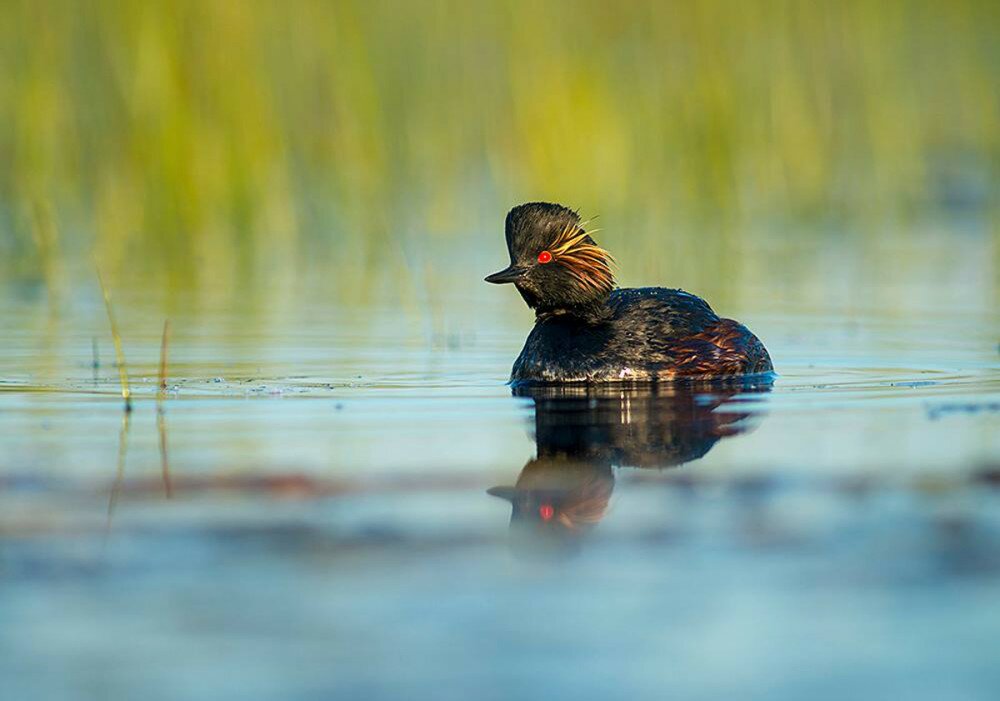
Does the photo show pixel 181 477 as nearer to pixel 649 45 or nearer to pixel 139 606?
pixel 139 606

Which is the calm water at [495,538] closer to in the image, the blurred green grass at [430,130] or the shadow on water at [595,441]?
the shadow on water at [595,441]

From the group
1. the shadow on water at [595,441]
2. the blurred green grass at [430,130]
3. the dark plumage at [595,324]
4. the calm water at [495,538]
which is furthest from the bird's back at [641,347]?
the blurred green grass at [430,130]

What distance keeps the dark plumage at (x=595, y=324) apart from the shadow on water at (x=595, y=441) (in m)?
0.24

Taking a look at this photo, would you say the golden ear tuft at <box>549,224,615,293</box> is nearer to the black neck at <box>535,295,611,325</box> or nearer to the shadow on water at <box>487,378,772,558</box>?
the black neck at <box>535,295,611,325</box>

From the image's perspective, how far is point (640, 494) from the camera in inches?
223

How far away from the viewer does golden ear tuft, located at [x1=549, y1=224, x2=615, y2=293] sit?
1007 cm

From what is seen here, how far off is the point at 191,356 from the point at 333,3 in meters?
6.13

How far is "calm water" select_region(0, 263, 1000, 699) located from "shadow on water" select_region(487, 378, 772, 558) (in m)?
0.02

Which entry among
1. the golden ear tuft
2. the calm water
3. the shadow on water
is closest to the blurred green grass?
the golden ear tuft

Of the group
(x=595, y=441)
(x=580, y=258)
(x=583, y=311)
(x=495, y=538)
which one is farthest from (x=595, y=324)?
(x=495, y=538)

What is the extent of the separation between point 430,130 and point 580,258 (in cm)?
882

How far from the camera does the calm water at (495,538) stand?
12.6ft

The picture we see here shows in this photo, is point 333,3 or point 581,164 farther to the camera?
point 581,164

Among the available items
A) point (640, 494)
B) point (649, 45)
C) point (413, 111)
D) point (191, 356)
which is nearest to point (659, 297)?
point (191, 356)
